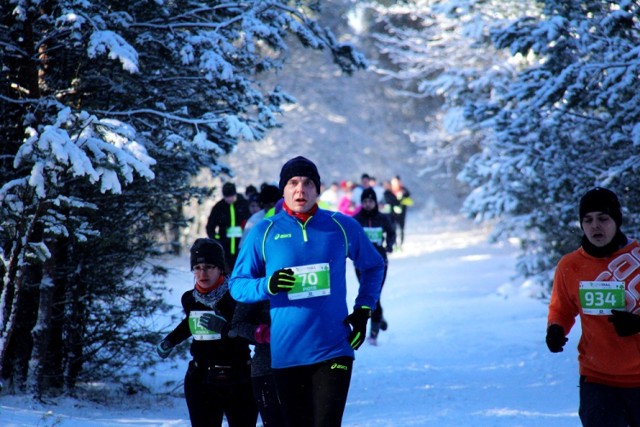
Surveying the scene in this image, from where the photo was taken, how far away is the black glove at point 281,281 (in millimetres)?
4402

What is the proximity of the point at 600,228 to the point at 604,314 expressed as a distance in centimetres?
45

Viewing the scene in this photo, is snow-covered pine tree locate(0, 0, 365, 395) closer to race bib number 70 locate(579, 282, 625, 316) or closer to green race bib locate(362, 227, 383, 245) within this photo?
green race bib locate(362, 227, 383, 245)

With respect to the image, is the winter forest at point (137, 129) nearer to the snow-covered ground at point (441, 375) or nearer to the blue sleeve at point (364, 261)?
the snow-covered ground at point (441, 375)

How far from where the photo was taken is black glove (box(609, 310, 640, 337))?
4492 millimetres

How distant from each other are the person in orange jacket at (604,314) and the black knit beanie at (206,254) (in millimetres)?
2083

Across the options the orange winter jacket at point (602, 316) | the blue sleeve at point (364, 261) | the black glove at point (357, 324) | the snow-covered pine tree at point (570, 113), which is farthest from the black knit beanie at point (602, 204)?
the snow-covered pine tree at point (570, 113)

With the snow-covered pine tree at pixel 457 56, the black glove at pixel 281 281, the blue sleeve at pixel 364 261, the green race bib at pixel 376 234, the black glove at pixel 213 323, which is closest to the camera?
the black glove at pixel 281 281

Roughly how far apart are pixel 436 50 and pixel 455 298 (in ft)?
30.9

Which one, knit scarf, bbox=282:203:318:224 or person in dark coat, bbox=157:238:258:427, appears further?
person in dark coat, bbox=157:238:258:427

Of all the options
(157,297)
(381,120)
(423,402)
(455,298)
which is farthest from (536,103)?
(381,120)

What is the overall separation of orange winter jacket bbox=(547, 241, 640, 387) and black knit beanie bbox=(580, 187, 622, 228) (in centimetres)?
18

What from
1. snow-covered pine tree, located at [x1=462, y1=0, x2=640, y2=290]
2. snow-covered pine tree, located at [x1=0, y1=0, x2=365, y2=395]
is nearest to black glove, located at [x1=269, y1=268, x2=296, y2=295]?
snow-covered pine tree, located at [x1=0, y1=0, x2=365, y2=395]

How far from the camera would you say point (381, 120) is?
52.2 meters

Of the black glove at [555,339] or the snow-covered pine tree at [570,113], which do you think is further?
the snow-covered pine tree at [570,113]
